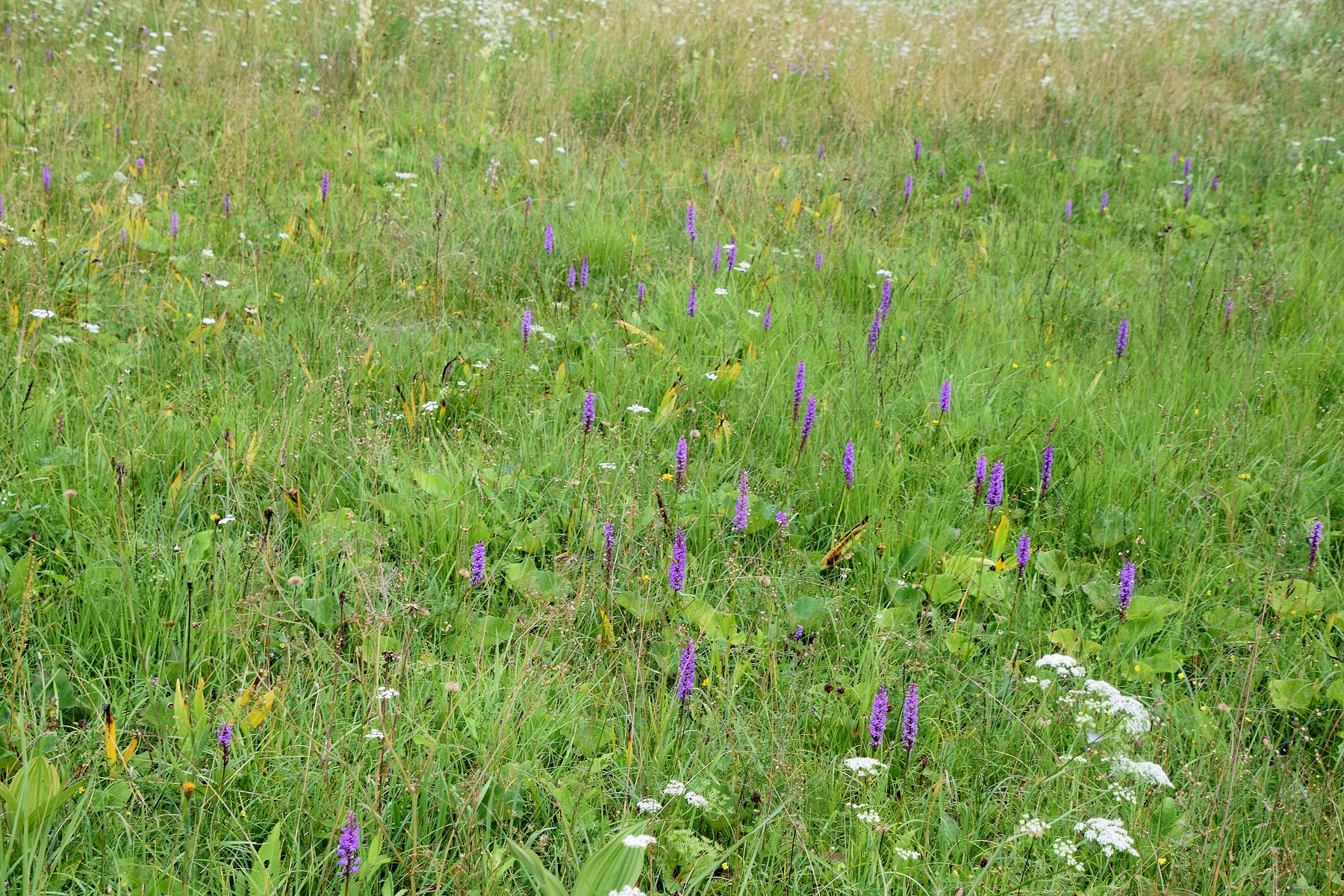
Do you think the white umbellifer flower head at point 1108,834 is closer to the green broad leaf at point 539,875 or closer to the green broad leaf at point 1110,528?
the green broad leaf at point 539,875

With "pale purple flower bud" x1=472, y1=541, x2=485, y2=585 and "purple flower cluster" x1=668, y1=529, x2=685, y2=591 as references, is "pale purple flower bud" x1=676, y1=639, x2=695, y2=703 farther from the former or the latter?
"pale purple flower bud" x1=472, y1=541, x2=485, y2=585

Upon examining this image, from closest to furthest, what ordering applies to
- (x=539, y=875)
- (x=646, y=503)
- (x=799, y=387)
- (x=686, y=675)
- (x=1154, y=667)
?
(x=539, y=875), (x=686, y=675), (x=1154, y=667), (x=646, y=503), (x=799, y=387)

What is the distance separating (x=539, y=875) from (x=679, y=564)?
0.84 metres

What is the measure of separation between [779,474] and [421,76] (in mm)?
4722

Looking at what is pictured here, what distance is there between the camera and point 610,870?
137cm

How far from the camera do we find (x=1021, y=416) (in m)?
3.04

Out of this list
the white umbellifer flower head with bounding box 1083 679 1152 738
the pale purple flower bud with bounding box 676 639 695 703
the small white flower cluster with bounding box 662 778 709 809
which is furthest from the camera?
the pale purple flower bud with bounding box 676 639 695 703

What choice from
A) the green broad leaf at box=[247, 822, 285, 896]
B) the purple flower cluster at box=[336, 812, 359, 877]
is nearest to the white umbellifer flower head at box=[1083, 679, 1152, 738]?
the purple flower cluster at box=[336, 812, 359, 877]

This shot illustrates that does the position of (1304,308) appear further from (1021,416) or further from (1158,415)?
(1021,416)

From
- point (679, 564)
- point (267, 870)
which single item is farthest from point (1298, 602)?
point (267, 870)

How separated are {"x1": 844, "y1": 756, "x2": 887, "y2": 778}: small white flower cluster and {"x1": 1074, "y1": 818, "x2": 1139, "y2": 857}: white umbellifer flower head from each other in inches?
13.0

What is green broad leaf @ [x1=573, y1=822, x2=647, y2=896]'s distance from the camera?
53.5 inches

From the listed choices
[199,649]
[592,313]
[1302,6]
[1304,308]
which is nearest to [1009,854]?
[199,649]

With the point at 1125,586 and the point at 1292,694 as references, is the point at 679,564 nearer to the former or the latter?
the point at 1125,586
